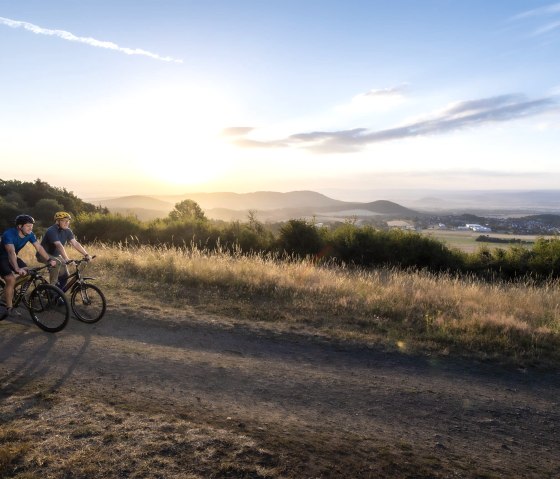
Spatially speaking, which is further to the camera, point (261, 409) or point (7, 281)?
point (7, 281)

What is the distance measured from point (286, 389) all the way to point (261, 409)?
0.76 metres

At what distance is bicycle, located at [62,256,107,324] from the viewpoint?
28.8 feet

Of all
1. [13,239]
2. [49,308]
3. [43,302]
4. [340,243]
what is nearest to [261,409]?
[49,308]

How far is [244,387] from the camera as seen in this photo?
5918mm

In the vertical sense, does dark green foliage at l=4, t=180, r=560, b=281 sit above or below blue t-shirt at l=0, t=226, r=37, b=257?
below

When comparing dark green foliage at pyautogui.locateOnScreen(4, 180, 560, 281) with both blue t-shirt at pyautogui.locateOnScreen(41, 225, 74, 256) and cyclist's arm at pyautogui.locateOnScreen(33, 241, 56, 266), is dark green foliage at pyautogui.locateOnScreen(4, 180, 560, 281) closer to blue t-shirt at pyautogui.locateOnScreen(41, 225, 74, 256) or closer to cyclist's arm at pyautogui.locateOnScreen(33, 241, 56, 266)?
blue t-shirt at pyautogui.locateOnScreen(41, 225, 74, 256)

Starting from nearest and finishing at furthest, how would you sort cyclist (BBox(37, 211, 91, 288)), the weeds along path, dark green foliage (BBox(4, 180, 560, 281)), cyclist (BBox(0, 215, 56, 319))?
the weeds along path → cyclist (BBox(0, 215, 56, 319)) → cyclist (BBox(37, 211, 91, 288)) → dark green foliage (BBox(4, 180, 560, 281))

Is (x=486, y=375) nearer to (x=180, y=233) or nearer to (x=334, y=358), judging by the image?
(x=334, y=358)

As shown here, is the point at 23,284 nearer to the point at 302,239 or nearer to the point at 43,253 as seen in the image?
the point at 43,253

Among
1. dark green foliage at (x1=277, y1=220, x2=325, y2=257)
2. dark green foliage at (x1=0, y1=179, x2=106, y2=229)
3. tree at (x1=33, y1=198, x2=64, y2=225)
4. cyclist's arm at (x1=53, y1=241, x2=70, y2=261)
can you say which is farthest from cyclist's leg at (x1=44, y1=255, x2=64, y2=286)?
tree at (x1=33, y1=198, x2=64, y2=225)

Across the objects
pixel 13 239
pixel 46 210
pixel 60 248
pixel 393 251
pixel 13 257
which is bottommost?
pixel 393 251

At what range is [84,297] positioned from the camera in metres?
9.00

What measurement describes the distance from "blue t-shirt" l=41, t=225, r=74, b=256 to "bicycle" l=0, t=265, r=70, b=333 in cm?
90

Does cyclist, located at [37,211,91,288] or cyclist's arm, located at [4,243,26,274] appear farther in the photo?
cyclist, located at [37,211,91,288]
